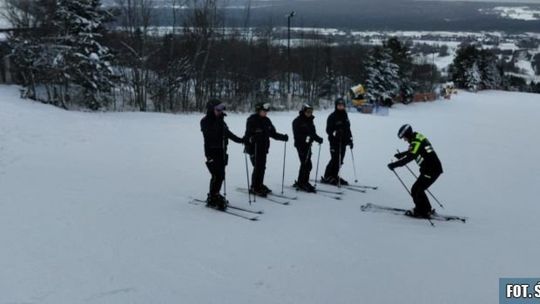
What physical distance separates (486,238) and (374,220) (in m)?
1.74

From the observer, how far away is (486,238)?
732cm

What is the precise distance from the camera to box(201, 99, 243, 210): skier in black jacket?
7.93 meters

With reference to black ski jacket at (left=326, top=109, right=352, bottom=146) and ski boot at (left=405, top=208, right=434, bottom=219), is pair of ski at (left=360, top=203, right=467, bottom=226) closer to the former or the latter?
ski boot at (left=405, top=208, right=434, bottom=219)

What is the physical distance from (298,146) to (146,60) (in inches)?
879

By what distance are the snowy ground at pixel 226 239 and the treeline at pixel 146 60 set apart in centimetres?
1148

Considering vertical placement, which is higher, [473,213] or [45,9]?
[45,9]

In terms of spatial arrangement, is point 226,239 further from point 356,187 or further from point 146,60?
point 146,60

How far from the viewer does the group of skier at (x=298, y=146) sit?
26.0ft

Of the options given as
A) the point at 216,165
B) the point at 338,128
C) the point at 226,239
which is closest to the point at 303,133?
the point at 338,128

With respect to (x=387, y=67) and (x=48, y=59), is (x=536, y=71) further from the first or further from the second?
(x=48, y=59)

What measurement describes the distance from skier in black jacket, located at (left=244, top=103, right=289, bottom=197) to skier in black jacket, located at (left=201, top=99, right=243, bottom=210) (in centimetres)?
92

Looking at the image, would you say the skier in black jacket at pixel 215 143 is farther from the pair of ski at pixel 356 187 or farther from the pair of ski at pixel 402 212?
the pair of ski at pixel 356 187

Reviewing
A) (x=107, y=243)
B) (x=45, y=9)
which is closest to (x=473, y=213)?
(x=107, y=243)

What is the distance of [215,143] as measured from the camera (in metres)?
7.96
